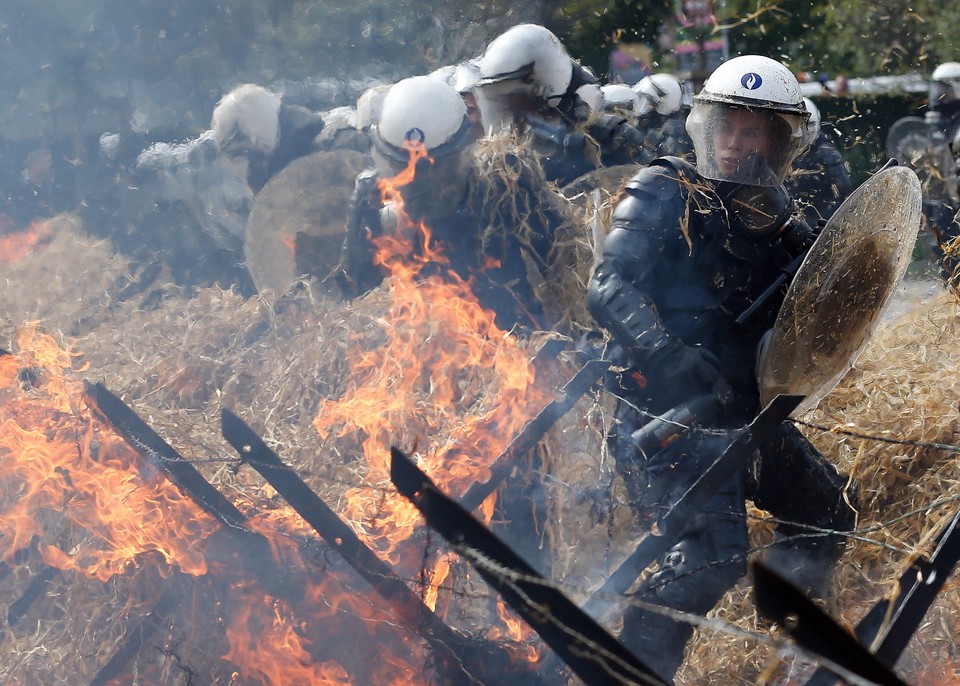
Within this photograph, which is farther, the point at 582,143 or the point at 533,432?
the point at 582,143

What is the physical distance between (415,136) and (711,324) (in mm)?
2792

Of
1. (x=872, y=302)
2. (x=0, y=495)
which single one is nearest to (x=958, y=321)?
(x=872, y=302)

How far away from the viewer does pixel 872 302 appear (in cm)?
390

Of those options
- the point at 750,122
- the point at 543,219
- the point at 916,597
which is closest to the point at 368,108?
the point at 543,219

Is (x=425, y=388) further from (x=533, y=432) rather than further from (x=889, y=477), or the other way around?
(x=889, y=477)

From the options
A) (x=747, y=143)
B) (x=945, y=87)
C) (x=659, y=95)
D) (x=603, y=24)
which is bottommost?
(x=945, y=87)

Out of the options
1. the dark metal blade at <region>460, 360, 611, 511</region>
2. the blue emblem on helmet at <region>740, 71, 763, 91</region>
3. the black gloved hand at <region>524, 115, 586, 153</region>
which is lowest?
the dark metal blade at <region>460, 360, 611, 511</region>

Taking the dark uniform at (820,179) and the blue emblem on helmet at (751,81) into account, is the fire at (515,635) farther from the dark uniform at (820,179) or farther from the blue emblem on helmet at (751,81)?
the dark uniform at (820,179)

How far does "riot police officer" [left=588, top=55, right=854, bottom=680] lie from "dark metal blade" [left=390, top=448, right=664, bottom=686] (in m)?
1.32

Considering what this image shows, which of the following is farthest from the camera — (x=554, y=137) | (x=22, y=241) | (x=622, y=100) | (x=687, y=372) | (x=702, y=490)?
(x=22, y=241)

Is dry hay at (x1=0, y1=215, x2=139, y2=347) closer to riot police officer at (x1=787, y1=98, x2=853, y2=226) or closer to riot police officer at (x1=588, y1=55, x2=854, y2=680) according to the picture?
riot police officer at (x1=787, y1=98, x2=853, y2=226)

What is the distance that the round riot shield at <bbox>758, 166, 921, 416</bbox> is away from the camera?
387cm

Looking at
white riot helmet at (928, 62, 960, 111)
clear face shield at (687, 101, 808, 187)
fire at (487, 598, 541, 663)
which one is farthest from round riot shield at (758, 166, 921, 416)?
white riot helmet at (928, 62, 960, 111)

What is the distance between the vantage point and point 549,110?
7.40 meters
